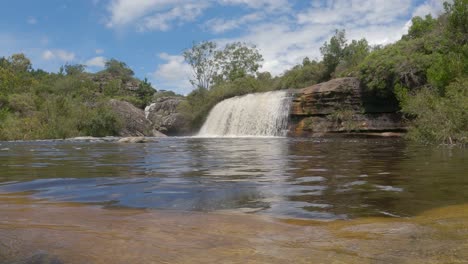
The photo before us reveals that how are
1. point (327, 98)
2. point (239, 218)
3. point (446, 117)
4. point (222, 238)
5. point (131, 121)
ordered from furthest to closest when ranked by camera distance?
1. point (131, 121)
2. point (327, 98)
3. point (446, 117)
4. point (239, 218)
5. point (222, 238)

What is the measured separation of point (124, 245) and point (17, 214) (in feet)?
5.28

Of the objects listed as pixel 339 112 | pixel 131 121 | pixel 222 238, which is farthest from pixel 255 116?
pixel 222 238

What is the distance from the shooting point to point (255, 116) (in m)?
31.0

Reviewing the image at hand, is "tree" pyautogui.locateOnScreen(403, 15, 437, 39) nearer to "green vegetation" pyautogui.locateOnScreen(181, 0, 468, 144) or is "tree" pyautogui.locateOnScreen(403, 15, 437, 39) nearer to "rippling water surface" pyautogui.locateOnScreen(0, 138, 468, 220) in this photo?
"green vegetation" pyautogui.locateOnScreen(181, 0, 468, 144)

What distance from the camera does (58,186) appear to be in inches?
219

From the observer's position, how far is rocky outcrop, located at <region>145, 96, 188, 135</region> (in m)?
46.4

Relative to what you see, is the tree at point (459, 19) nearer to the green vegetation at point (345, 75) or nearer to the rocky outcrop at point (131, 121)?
the green vegetation at point (345, 75)

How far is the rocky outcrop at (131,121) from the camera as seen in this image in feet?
141

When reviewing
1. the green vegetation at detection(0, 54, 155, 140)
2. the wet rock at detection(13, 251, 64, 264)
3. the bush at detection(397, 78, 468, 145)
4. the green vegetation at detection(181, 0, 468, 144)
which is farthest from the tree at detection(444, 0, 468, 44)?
the green vegetation at detection(0, 54, 155, 140)

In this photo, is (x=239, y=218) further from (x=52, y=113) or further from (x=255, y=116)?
(x=52, y=113)

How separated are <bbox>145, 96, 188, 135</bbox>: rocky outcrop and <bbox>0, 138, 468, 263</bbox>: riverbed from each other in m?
40.2

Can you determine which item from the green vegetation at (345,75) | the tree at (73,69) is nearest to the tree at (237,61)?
the green vegetation at (345,75)

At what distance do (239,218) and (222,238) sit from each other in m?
0.69

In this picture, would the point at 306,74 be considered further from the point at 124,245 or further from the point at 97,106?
the point at 124,245
